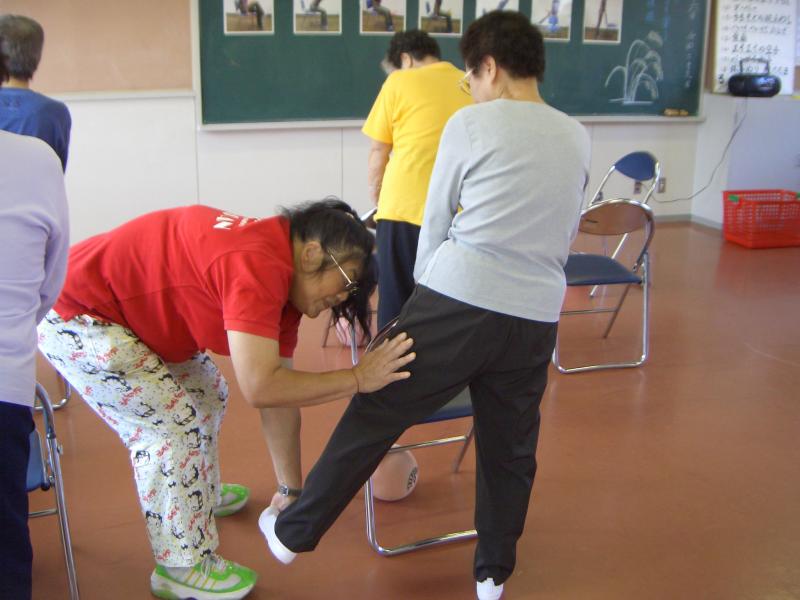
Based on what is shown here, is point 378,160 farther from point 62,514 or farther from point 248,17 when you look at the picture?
point 248,17

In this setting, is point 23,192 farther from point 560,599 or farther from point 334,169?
point 334,169

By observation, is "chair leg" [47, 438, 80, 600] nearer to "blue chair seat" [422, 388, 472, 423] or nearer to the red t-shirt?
the red t-shirt

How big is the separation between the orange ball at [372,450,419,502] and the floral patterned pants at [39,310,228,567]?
64 cm

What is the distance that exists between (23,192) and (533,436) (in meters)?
1.24

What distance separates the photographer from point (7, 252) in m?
1.25

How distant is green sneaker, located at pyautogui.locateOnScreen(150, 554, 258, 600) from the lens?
2.10m

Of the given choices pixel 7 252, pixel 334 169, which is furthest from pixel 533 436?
pixel 334 169

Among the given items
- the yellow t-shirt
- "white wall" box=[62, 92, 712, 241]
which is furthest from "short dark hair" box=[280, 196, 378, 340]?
"white wall" box=[62, 92, 712, 241]

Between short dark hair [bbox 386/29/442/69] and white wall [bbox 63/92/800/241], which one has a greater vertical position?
short dark hair [bbox 386/29/442/69]

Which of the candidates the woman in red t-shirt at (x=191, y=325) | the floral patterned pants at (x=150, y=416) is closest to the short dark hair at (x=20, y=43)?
the woman in red t-shirt at (x=191, y=325)

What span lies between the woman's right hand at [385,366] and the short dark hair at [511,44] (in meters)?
0.65

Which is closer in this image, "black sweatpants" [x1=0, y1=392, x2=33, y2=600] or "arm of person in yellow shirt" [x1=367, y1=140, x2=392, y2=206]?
"black sweatpants" [x1=0, y1=392, x2=33, y2=600]

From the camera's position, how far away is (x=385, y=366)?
1.86 meters

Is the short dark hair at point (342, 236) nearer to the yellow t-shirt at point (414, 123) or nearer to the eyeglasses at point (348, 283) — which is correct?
the eyeglasses at point (348, 283)
